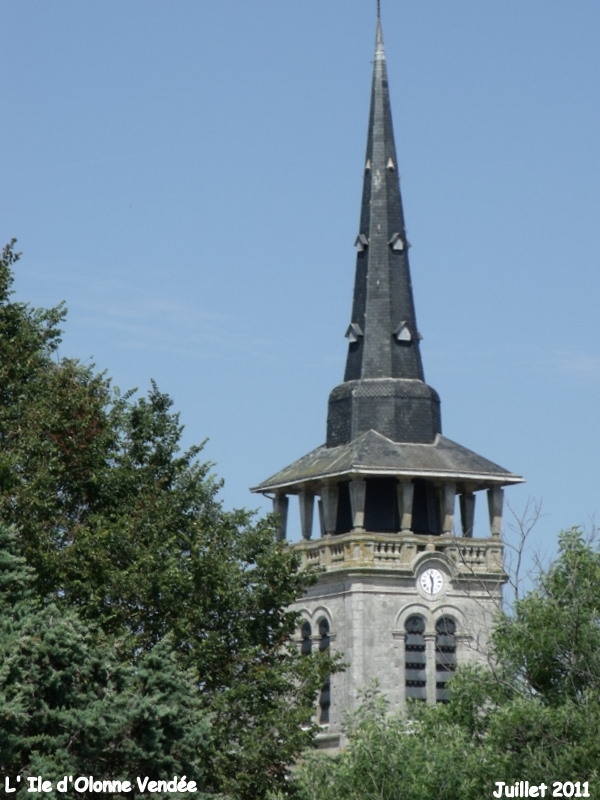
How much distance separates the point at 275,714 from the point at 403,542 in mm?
47814

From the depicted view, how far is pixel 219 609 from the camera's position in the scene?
59969 mm

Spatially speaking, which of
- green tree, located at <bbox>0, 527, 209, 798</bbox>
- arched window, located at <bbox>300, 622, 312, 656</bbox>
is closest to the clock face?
arched window, located at <bbox>300, 622, 312, 656</bbox>

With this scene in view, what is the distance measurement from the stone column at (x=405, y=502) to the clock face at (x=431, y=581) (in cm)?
208

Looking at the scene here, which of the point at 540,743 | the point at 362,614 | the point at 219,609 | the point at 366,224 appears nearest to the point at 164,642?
the point at 540,743

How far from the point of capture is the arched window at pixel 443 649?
106 m

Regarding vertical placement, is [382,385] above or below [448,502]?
above

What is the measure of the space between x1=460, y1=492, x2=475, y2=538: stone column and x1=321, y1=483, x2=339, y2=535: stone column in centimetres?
580

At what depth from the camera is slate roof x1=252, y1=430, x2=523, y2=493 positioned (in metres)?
105

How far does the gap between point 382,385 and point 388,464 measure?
6.24 m

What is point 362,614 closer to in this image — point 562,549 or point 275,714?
point 275,714

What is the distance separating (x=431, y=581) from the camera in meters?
107

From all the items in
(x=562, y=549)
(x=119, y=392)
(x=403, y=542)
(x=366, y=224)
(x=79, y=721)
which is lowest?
(x=79, y=721)

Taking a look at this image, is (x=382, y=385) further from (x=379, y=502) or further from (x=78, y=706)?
(x=78, y=706)

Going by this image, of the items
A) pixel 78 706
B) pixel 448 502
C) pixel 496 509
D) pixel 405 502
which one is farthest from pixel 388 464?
pixel 78 706
